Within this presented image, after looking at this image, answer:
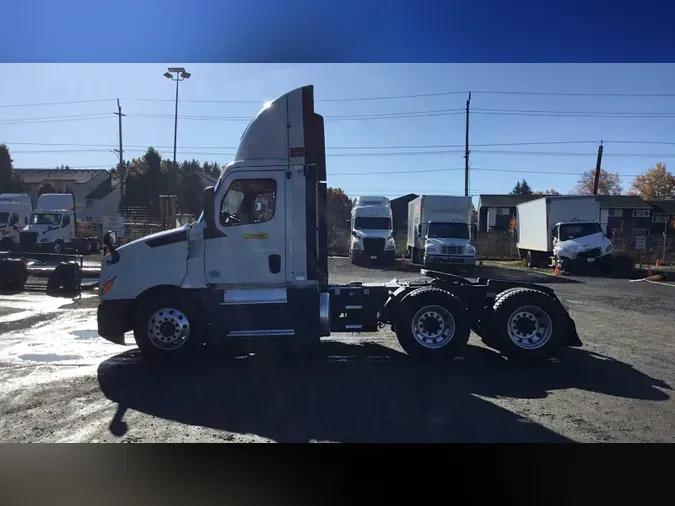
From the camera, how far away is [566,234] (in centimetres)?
2653

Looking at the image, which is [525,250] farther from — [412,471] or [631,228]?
[412,471]

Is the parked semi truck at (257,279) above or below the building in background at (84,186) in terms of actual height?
below

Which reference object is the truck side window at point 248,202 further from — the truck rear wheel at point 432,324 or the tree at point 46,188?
the tree at point 46,188

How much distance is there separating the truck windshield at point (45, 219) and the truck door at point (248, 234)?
25487mm

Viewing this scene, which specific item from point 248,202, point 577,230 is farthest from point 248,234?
point 577,230

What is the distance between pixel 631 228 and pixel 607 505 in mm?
51291

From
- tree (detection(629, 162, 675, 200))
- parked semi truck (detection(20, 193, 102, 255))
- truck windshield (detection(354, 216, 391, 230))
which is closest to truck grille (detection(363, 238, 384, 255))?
truck windshield (detection(354, 216, 391, 230))

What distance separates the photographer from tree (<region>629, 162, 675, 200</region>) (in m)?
60.1

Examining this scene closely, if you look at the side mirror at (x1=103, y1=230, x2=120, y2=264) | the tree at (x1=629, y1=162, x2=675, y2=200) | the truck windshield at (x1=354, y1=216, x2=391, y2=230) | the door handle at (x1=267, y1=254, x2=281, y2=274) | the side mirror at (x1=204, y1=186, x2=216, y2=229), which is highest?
the tree at (x1=629, y1=162, x2=675, y2=200)

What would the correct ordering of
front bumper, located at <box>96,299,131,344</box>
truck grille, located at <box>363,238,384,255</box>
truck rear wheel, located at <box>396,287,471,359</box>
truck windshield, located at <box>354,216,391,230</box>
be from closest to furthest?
front bumper, located at <box>96,299,131,344</box> → truck rear wheel, located at <box>396,287,471,359</box> → truck grille, located at <box>363,238,384,255</box> → truck windshield, located at <box>354,216,391,230</box>

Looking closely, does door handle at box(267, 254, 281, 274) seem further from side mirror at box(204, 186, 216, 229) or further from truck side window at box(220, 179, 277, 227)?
side mirror at box(204, 186, 216, 229)

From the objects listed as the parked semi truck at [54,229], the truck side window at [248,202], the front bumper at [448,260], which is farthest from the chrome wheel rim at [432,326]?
the parked semi truck at [54,229]

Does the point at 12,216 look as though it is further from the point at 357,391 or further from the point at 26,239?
the point at 357,391

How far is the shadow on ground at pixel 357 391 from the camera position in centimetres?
524
